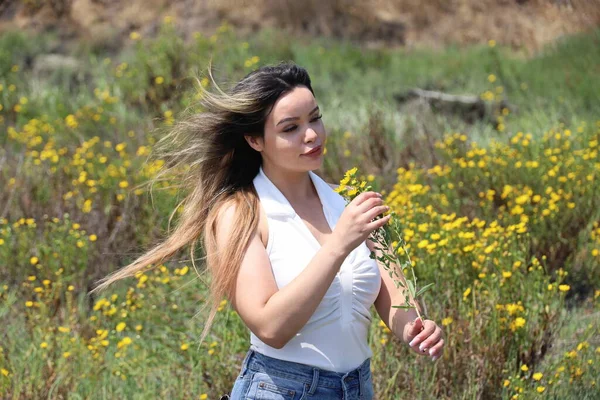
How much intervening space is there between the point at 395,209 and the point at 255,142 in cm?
237

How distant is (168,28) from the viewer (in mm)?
9648

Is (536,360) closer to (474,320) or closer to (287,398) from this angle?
(474,320)

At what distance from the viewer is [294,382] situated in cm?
245

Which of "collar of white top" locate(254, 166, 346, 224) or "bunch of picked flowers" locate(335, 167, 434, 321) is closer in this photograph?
"bunch of picked flowers" locate(335, 167, 434, 321)

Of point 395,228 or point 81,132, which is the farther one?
point 81,132

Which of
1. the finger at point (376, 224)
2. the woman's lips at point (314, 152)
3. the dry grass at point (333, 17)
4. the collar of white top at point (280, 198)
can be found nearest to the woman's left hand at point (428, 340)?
the finger at point (376, 224)

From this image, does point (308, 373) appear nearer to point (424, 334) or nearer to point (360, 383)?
point (360, 383)

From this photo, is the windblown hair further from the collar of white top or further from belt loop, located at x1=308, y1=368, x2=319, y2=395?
belt loop, located at x1=308, y1=368, x2=319, y2=395

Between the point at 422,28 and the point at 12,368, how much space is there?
42.8 ft

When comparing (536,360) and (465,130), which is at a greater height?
(536,360)

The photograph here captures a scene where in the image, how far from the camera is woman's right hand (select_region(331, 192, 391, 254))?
2.29 metres

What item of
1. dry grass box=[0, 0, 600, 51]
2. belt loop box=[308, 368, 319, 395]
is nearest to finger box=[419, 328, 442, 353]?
belt loop box=[308, 368, 319, 395]

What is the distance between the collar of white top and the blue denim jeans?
15.4 inches

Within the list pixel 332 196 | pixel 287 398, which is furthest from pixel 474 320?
pixel 287 398
